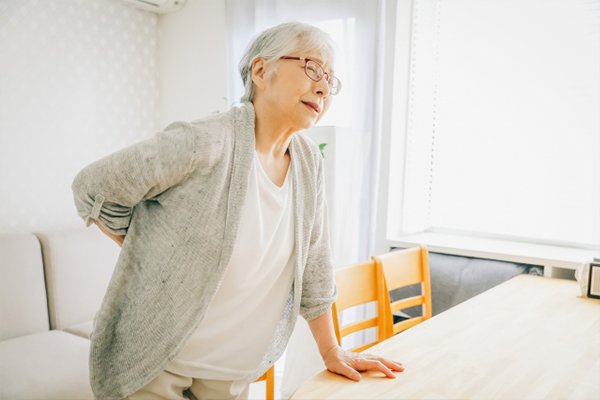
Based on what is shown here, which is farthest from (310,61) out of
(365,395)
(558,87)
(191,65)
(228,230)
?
(191,65)

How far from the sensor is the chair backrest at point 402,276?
1750 millimetres

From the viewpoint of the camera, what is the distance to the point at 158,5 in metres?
3.26

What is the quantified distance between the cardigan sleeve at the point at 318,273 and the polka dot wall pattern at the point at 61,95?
2.07 metres

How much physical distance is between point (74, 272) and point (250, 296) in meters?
1.82

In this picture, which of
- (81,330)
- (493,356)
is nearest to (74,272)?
(81,330)

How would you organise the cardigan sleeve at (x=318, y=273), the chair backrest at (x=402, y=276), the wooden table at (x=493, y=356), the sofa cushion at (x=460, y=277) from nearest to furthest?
1. the wooden table at (x=493, y=356)
2. the cardigan sleeve at (x=318, y=273)
3. the chair backrest at (x=402, y=276)
4. the sofa cushion at (x=460, y=277)

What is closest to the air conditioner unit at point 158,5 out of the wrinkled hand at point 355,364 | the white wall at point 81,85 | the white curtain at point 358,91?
the white wall at point 81,85

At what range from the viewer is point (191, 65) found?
3.39m

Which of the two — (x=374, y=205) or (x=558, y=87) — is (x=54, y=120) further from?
(x=558, y=87)

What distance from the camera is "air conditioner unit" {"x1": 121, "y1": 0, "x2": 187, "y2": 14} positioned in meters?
3.18

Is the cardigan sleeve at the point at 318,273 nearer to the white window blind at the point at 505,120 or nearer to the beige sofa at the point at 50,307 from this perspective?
the beige sofa at the point at 50,307

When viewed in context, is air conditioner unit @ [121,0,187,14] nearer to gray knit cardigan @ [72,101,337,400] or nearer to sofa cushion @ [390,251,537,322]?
sofa cushion @ [390,251,537,322]

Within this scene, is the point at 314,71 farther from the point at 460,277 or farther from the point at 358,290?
the point at 460,277

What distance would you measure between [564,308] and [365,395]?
3.54 ft
